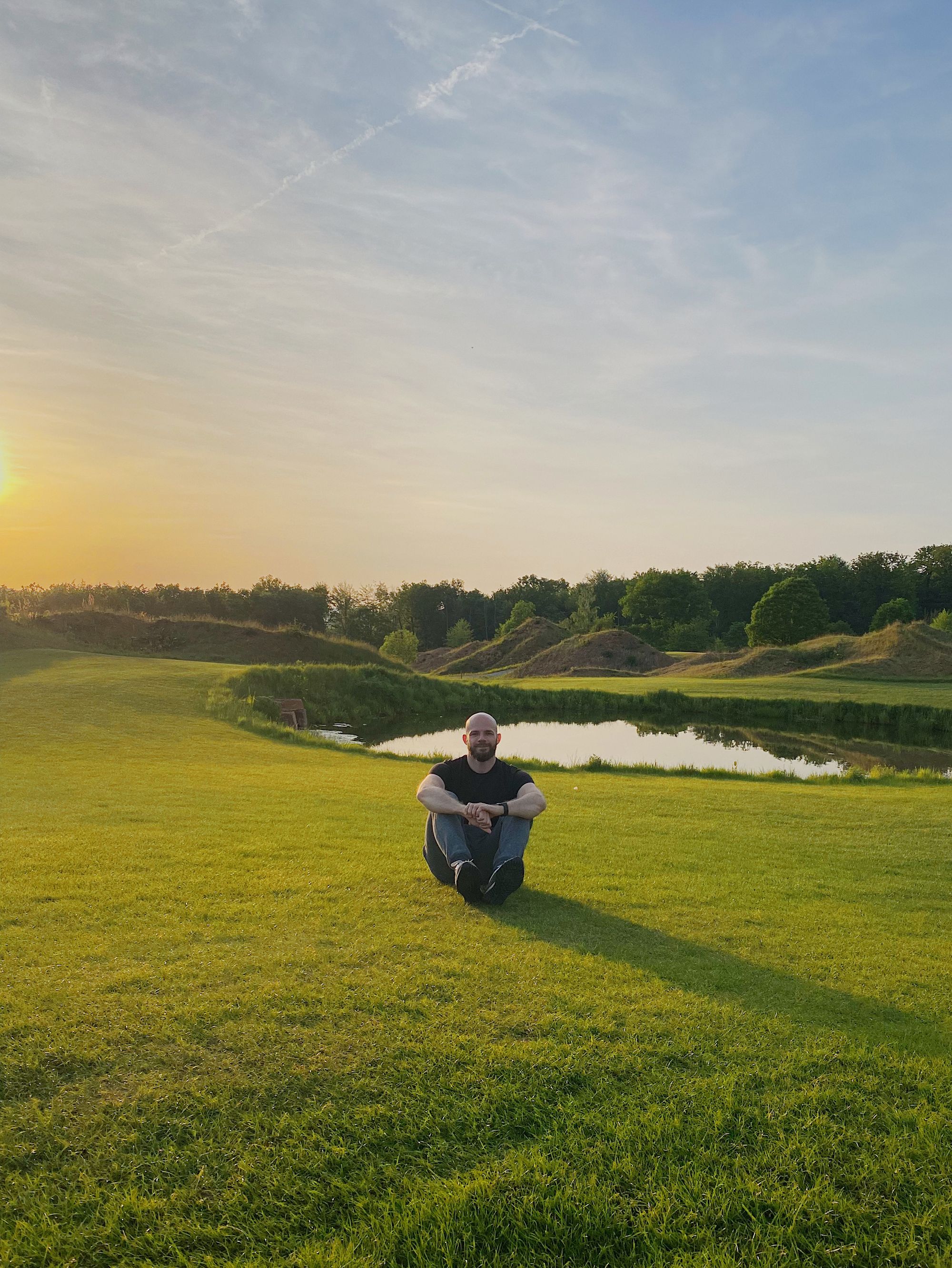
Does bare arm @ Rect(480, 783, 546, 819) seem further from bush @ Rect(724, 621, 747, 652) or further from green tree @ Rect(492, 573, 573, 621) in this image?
green tree @ Rect(492, 573, 573, 621)

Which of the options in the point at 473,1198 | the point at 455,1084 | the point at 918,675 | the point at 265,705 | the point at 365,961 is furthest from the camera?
the point at 918,675

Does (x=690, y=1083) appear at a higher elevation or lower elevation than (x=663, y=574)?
lower

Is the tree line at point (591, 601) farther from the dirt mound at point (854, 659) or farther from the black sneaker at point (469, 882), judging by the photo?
the black sneaker at point (469, 882)

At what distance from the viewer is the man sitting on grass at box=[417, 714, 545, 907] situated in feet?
20.8

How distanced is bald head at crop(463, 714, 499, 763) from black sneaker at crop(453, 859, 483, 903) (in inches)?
34.1

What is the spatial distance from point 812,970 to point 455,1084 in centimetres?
273

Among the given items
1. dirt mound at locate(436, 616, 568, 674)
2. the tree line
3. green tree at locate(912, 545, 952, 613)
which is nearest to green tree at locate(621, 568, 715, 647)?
the tree line

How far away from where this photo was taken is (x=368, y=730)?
2988 cm

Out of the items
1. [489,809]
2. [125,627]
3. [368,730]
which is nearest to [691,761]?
[368,730]

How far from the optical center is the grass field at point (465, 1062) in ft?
9.85

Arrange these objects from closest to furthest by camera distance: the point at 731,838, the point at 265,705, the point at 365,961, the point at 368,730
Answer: the point at 365,961, the point at 731,838, the point at 265,705, the point at 368,730

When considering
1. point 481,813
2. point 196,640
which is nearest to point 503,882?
point 481,813

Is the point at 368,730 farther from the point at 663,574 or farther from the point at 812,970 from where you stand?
the point at 663,574

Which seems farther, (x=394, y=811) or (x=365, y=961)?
(x=394, y=811)
